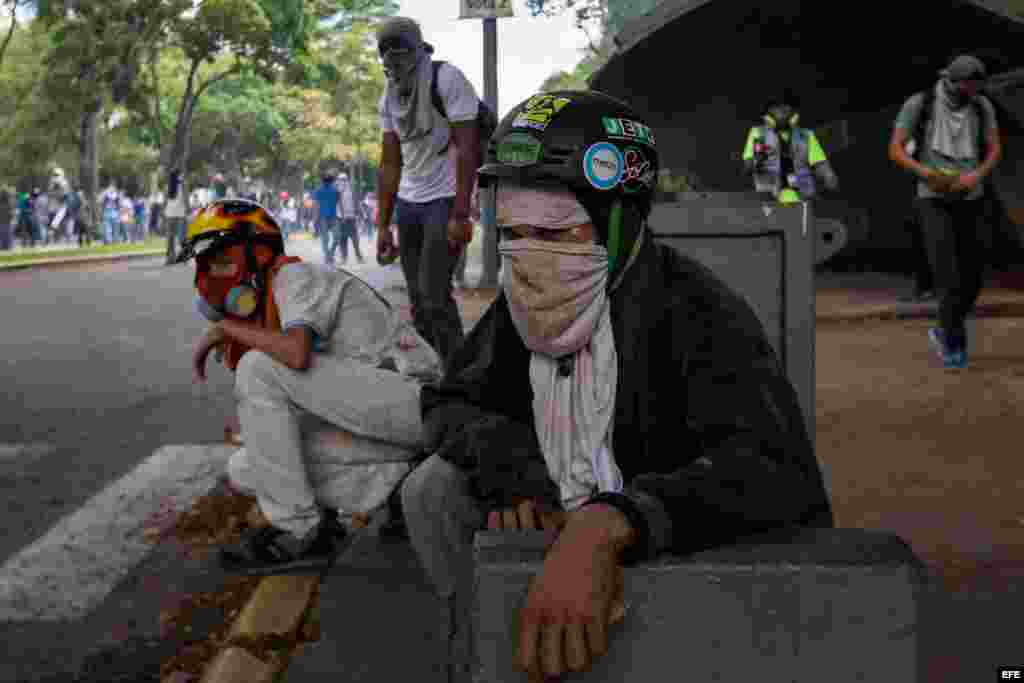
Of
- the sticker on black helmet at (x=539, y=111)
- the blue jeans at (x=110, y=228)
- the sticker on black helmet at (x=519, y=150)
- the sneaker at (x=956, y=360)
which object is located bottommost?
the blue jeans at (x=110, y=228)

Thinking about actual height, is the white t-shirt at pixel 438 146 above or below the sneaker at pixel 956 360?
above

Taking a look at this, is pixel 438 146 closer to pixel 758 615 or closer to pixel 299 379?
pixel 299 379

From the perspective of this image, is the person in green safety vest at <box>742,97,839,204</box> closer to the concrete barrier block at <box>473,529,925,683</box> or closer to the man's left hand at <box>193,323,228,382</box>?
the man's left hand at <box>193,323,228,382</box>

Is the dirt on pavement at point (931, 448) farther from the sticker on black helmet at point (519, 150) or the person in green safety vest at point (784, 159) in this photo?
the sticker on black helmet at point (519, 150)

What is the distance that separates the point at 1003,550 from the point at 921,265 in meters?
9.12

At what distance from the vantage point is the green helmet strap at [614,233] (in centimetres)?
219

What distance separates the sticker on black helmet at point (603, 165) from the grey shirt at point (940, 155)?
253 inches

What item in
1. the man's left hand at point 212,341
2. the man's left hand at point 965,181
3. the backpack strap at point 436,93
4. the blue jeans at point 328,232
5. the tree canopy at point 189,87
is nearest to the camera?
the man's left hand at point 212,341

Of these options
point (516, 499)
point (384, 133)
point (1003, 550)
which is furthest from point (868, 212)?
point (516, 499)

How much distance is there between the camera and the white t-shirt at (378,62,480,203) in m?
6.30

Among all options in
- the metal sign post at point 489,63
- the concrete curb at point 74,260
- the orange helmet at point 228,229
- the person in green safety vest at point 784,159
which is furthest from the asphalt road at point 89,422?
the concrete curb at point 74,260

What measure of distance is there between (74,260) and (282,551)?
22.9 m

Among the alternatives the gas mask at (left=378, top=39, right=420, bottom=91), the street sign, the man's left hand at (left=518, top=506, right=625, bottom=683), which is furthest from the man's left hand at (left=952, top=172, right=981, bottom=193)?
the man's left hand at (left=518, top=506, right=625, bottom=683)

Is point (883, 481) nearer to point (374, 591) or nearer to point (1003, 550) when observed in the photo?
point (1003, 550)
